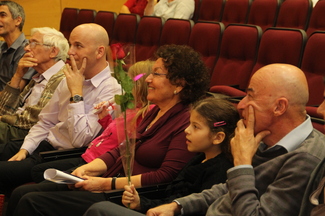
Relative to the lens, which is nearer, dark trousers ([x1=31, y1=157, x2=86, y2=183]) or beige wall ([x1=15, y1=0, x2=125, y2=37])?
dark trousers ([x1=31, y1=157, x2=86, y2=183])

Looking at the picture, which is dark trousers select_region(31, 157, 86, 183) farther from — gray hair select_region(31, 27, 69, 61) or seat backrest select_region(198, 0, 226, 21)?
seat backrest select_region(198, 0, 226, 21)

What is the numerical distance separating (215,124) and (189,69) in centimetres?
32

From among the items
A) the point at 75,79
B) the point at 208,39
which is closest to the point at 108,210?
the point at 75,79

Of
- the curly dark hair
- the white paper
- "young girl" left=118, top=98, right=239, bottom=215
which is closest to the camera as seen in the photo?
"young girl" left=118, top=98, right=239, bottom=215

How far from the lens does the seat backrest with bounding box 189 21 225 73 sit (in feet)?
9.66

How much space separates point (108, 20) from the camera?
4199 millimetres

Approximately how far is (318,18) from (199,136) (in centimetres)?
199

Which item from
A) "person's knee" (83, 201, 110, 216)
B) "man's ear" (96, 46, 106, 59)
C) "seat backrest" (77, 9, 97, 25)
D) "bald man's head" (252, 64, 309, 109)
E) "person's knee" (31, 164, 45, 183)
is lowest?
"person's knee" (31, 164, 45, 183)

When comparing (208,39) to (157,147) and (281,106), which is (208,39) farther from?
(281,106)

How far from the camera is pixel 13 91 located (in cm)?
271

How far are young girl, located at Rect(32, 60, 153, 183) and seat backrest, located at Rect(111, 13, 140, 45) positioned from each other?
1799 mm

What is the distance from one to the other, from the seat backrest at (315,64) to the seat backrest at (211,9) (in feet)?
5.86

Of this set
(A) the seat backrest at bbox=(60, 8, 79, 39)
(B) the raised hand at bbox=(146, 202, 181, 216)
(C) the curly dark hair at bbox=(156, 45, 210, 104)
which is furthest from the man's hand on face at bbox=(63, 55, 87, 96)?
(A) the seat backrest at bbox=(60, 8, 79, 39)

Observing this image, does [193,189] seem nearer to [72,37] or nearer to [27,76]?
[72,37]
